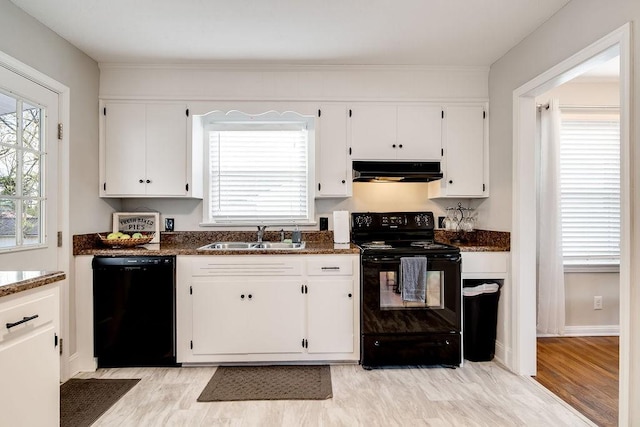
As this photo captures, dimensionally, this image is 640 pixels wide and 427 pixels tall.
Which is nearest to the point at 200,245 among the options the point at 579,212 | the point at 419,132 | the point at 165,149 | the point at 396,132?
the point at 165,149

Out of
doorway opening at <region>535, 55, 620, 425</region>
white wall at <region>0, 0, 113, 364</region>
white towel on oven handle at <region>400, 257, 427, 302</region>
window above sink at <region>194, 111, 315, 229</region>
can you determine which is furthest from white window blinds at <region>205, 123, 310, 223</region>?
doorway opening at <region>535, 55, 620, 425</region>

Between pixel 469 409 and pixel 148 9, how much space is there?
3128mm

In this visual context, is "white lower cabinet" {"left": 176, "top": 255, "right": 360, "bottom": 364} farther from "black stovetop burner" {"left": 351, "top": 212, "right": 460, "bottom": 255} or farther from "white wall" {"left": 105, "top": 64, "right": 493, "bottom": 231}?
"white wall" {"left": 105, "top": 64, "right": 493, "bottom": 231}

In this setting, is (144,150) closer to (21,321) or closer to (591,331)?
(21,321)

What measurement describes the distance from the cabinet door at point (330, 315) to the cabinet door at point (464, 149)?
1.30 meters

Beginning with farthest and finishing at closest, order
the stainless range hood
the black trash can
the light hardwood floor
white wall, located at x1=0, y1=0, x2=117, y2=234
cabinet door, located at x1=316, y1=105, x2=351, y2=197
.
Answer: cabinet door, located at x1=316, y1=105, x2=351, y2=197, the stainless range hood, the black trash can, white wall, located at x1=0, y1=0, x2=117, y2=234, the light hardwood floor

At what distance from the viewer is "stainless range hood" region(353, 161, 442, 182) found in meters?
3.00

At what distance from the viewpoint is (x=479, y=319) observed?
2896 millimetres

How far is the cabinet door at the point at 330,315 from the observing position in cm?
279

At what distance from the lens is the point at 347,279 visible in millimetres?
2797

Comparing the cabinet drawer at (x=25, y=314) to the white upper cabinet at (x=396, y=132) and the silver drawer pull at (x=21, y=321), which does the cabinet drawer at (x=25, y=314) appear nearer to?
the silver drawer pull at (x=21, y=321)

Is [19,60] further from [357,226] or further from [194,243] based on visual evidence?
[357,226]

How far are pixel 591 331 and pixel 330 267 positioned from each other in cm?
271

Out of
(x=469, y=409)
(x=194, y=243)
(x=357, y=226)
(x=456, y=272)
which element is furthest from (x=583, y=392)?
(x=194, y=243)
